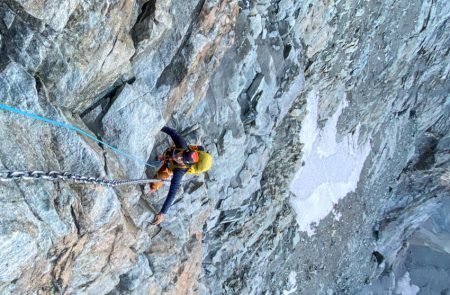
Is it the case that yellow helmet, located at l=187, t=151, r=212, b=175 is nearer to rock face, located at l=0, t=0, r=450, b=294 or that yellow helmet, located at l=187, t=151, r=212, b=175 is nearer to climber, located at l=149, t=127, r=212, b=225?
climber, located at l=149, t=127, r=212, b=225

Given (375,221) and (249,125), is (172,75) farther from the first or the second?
(375,221)

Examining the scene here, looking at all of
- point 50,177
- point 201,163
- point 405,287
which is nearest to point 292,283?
point 201,163

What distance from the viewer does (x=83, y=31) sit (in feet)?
22.5

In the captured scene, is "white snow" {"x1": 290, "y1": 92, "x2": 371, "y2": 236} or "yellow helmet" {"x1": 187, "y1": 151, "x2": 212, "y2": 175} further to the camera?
"white snow" {"x1": 290, "y1": 92, "x2": 371, "y2": 236}

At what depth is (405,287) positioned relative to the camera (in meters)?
32.6

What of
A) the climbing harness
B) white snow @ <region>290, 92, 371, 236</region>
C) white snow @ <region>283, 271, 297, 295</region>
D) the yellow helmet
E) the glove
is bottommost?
white snow @ <region>283, 271, 297, 295</region>

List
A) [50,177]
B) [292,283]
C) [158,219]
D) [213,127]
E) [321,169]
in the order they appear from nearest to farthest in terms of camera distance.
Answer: [50,177], [158,219], [213,127], [292,283], [321,169]

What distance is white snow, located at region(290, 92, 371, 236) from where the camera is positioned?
1828cm

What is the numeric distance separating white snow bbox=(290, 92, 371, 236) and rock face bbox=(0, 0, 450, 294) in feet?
0.45

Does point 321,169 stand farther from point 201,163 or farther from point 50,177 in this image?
point 50,177

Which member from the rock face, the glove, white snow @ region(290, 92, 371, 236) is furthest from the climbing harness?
white snow @ region(290, 92, 371, 236)

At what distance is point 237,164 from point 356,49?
7466 millimetres

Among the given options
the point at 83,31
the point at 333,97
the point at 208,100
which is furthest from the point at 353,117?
the point at 83,31

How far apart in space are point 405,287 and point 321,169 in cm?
1780
